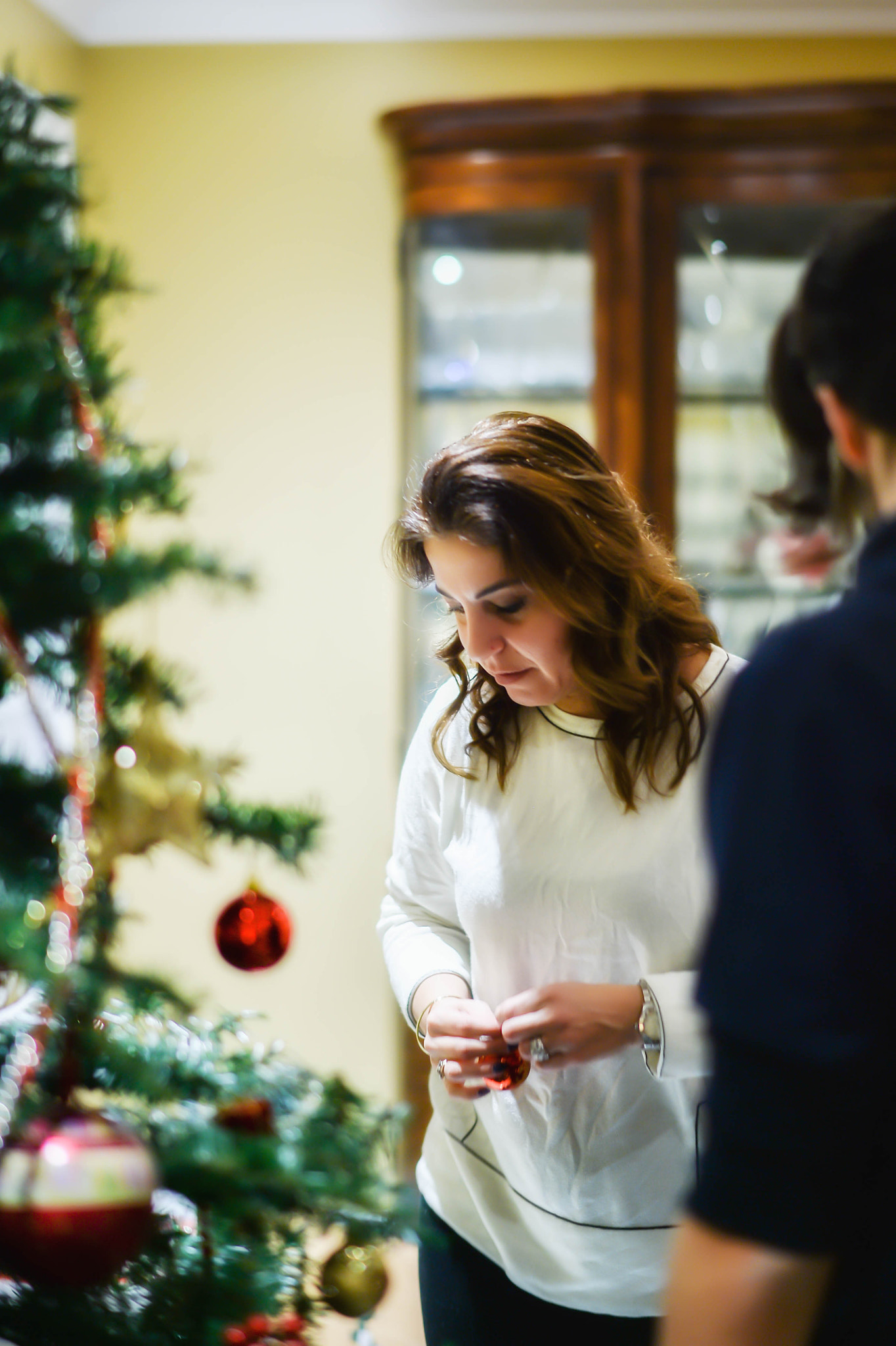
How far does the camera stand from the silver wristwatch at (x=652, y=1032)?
0.92 m

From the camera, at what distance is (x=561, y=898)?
3.34 feet

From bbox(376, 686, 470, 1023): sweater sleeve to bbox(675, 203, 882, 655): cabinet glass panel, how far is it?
1.29 meters

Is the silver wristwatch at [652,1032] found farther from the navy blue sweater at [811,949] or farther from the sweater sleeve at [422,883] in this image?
the navy blue sweater at [811,949]

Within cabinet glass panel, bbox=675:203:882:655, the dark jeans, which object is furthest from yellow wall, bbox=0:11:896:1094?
the dark jeans

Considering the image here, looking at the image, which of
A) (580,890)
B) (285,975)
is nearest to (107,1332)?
(580,890)

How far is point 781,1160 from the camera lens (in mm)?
438

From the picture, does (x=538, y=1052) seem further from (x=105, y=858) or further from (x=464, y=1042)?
(x=105, y=858)

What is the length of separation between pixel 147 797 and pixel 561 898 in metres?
0.58

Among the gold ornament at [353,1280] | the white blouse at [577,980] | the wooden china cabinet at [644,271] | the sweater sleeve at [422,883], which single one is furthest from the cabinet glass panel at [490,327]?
the gold ornament at [353,1280]

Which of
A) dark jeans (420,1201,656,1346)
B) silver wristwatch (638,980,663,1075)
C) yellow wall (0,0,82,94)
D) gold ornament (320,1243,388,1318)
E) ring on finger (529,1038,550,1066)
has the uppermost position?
yellow wall (0,0,82,94)

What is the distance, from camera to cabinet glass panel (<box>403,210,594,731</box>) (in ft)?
7.57

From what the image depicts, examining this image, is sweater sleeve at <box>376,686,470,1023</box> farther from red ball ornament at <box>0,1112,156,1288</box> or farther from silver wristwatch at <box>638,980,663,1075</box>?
red ball ornament at <box>0,1112,156,1288</box>

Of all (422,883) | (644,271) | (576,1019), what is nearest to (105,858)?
(576,1019)

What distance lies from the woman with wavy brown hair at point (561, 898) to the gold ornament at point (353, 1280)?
28 cm
